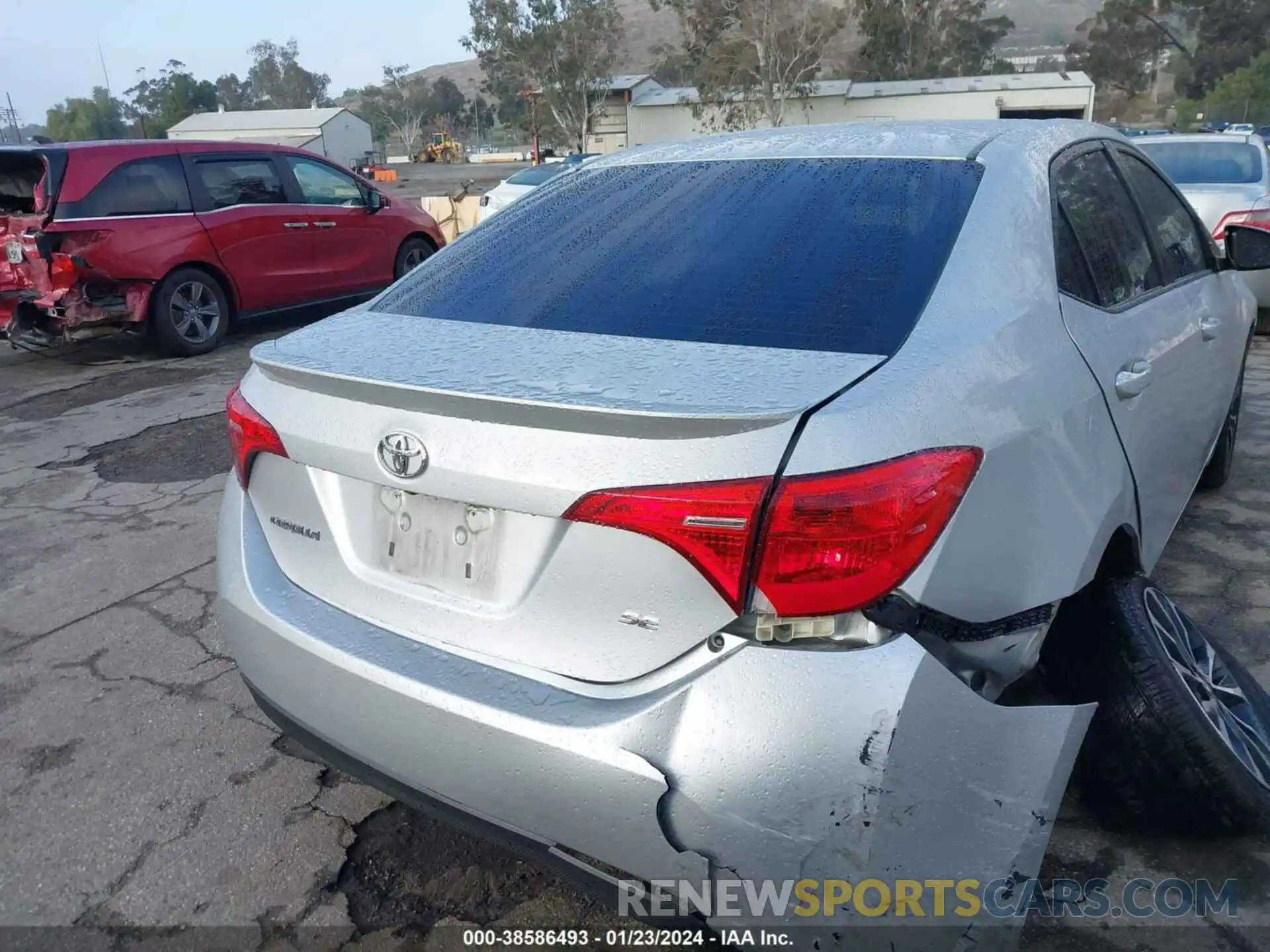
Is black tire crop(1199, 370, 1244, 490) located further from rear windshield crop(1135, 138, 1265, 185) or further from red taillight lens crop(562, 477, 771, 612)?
rear windshield crop(1135, 138, 1265, 185)

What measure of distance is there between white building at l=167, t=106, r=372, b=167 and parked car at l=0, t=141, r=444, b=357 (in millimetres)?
51105

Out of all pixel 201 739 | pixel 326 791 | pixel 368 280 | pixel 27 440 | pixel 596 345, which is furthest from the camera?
pixel 368 280

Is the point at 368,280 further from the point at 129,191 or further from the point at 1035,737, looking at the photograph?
the point at 1035,737

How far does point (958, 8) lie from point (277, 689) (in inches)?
2771

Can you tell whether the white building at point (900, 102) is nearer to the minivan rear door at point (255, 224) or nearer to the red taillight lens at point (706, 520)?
the minivan rear door at point (255, 224)

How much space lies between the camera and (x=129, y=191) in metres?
7.66

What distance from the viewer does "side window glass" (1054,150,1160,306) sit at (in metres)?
2.38

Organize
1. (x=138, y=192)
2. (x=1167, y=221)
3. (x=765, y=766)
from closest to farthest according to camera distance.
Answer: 1. (x=765, y=766)
2. (x=1167, y=221)
3. (x=138, y=192)

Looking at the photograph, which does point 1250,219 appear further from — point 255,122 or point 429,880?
point 255,122

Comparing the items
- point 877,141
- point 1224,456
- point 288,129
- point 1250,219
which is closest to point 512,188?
point 1250,219

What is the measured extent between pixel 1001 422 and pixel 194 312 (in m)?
7.82

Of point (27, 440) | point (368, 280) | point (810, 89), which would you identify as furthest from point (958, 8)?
point (27, 440)

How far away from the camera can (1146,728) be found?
208 cm

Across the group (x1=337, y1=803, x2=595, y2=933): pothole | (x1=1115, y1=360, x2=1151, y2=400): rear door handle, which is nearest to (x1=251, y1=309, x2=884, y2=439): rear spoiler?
(x1=1115, y1=360, x2=1151, y2=400): rear door handle
